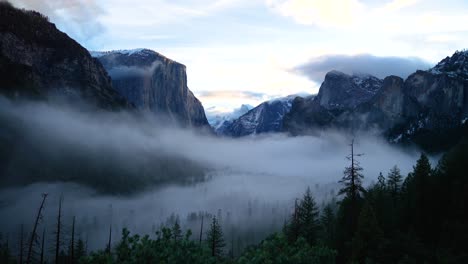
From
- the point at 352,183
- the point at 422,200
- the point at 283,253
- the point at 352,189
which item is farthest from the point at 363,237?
the point at 283,253

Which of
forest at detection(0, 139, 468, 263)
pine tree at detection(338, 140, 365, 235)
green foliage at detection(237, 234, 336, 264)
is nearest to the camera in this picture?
green foliage at detection(237, 234, 336, 264)

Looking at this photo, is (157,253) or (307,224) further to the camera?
(307,224)

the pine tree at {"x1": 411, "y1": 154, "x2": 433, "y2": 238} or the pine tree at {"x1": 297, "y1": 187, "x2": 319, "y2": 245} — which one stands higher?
the pine tree at {"x1": 411, "y1": 154, "x2": 433, "y2": 238}

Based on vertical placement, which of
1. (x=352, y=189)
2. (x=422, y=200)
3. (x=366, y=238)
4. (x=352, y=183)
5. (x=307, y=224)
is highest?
(x=352, y=183)

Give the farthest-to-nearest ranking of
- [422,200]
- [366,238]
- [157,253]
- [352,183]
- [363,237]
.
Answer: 1. [422,200]
2. [352,183]
3. [366,238]
4. [363,237]
5. [157,253]

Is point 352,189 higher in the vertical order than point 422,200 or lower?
higher

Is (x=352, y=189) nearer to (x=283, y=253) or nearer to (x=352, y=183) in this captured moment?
(x=352, y=183)

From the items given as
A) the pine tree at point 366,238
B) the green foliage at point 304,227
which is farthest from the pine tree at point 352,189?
the green foliage at point 304,227

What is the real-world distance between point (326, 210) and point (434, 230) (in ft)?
147

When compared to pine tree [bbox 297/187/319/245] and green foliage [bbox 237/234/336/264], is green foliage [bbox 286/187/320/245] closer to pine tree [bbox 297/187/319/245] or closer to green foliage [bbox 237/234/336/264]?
pine tree [bbox 297/187/319/245]

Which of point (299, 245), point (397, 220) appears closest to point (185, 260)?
point (299, 245)

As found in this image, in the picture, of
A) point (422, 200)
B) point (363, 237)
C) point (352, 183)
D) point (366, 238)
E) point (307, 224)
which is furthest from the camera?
point (307, 224)

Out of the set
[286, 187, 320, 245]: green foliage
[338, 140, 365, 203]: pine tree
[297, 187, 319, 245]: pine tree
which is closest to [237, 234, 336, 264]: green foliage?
[338, 140, 365, 203]: pine tree

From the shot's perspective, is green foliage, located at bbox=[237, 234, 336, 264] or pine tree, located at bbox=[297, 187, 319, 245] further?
pine tree, located at bbox=[297, 187, 319, 245]
